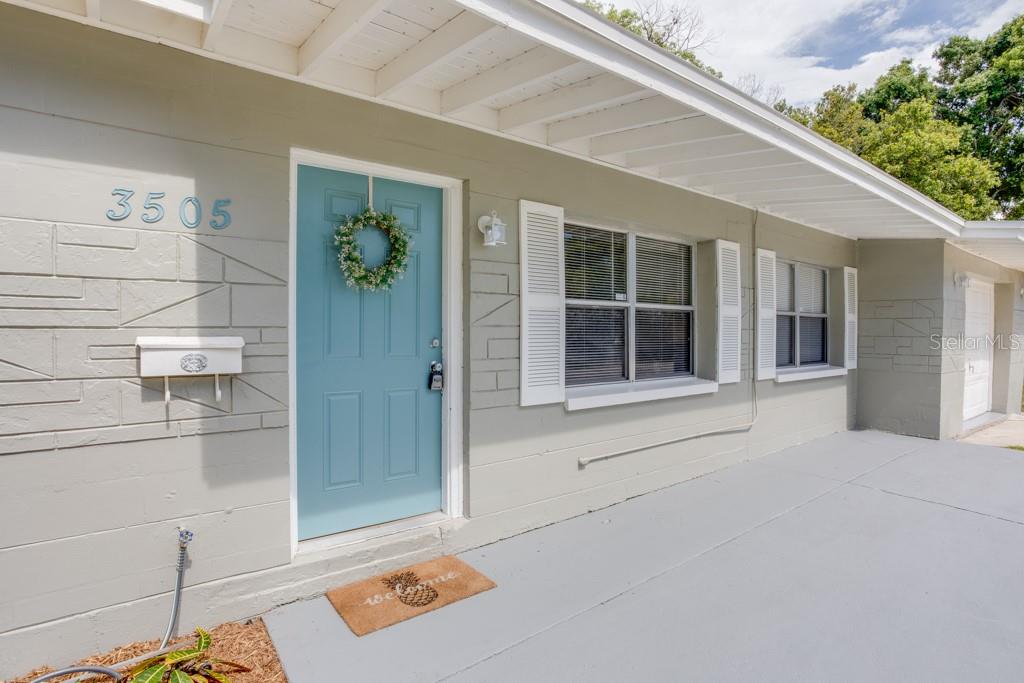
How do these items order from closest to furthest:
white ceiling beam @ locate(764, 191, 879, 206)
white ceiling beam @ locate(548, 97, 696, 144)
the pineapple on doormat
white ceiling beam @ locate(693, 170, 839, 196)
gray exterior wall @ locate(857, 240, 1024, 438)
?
the pineapple on doormat, white ceiling beam @ locate(548, 97, 696, 144), white ceiling beam @ locate(693, 170, 839, 196), white ceiling beam @ locate(764, 191, 879, 206), gray exterior wall @ locate(857, 240, 1024, 438)

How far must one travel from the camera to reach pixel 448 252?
3275 mm

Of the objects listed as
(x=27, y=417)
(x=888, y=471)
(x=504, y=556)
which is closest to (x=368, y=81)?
(x=27, y=417)

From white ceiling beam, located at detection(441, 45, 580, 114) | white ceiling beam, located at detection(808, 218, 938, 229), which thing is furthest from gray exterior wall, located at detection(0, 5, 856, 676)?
white ceiling beam, located at detection(808, 218, 938, 229)

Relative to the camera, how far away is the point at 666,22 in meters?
13.5

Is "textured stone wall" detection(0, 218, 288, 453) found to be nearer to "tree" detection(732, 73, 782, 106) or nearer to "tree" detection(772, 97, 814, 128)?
"tree" detection(772, 97, 814, 128)

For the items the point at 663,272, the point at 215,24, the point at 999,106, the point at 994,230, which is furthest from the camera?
the point at 999,106

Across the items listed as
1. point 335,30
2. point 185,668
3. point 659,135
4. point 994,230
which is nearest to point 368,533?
point 185,668

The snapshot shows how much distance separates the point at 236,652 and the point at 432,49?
276cm

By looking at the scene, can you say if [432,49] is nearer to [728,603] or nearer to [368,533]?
[368,533]

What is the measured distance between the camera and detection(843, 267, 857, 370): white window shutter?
6.70m

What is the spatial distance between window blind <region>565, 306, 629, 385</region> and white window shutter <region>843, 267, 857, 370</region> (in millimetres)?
3953

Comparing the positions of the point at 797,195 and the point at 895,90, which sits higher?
the point at 895,90

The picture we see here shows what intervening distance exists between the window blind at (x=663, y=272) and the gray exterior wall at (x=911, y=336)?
138 inches

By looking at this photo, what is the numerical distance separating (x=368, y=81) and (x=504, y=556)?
278 centimetres
